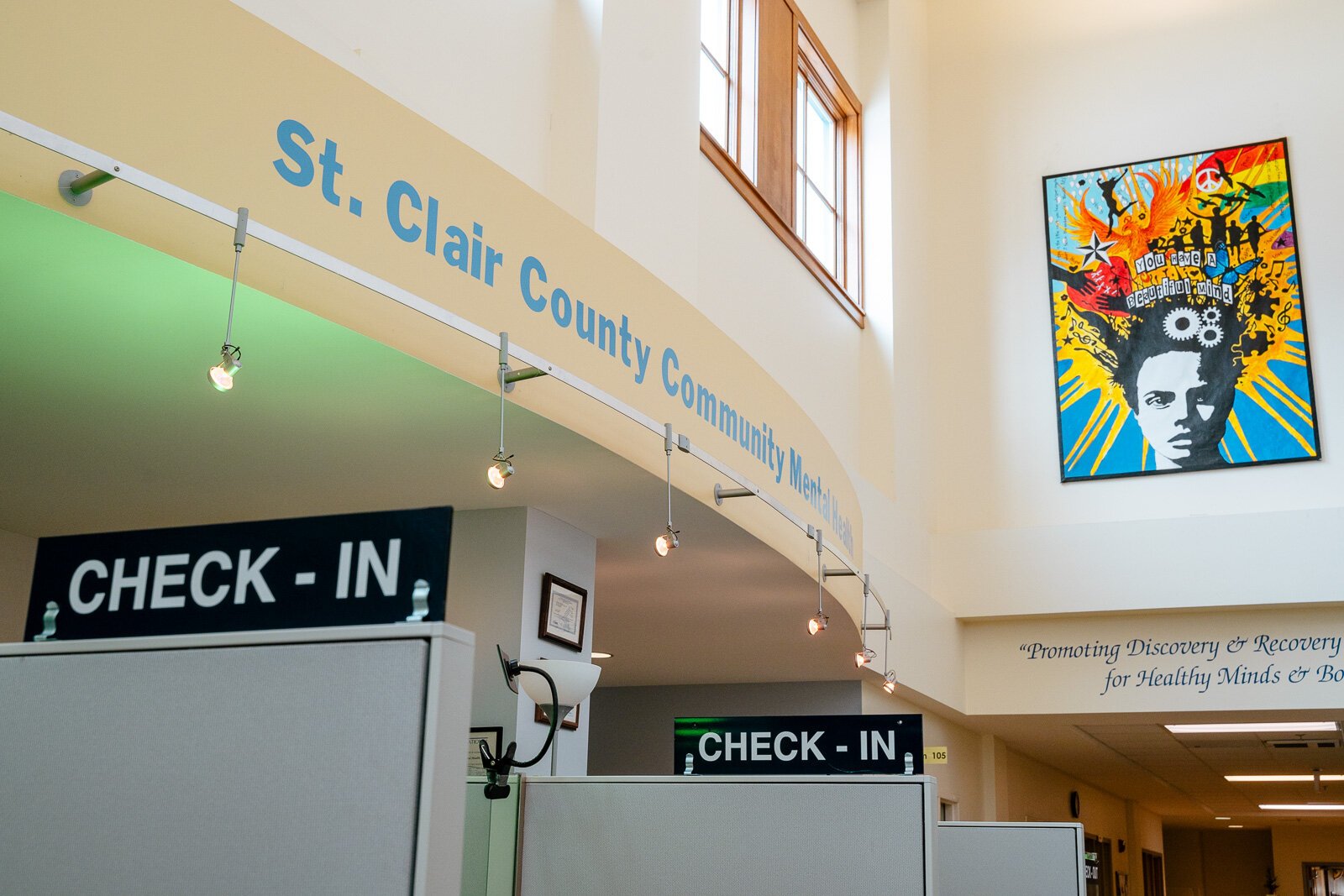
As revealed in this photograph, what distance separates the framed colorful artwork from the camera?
9.63 meters

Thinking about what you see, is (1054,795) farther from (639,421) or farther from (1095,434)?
(639,421)

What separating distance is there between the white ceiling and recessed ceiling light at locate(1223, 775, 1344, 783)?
362 inches

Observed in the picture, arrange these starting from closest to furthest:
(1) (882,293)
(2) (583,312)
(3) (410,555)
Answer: (3) (410,555)
(2) (583,312)
(1) (882,293)

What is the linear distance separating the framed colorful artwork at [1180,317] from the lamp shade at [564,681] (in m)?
6.79

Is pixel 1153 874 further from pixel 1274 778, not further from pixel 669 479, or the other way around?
pixel 669 479

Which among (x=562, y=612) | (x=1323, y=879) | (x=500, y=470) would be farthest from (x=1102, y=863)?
(x=500, y=470)

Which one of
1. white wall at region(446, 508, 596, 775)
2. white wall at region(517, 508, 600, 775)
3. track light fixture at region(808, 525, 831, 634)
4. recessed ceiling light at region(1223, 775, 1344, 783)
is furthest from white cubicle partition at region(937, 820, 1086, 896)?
recessed ceiling light at region(1223, 775, 1344, 783)

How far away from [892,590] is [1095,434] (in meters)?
2.52

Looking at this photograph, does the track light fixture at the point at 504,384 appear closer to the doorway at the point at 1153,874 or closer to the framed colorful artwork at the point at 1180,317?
the framed colorful artwork at the point at 1180,317

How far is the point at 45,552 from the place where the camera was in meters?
1.99

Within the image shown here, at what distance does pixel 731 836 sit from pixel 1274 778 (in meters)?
12.5

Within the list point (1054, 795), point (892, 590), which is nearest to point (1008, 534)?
point (892, 590)

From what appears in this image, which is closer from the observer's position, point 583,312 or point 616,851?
point 616,851

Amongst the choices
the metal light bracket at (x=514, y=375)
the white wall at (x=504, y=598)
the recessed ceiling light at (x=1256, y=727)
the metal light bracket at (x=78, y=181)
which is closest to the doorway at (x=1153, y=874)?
the recessed ceiling light at (x=1256, y=727)
